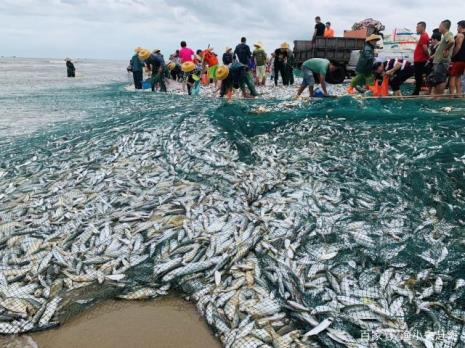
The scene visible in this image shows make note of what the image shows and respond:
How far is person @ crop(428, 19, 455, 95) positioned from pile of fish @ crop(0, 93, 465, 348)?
3.25 m

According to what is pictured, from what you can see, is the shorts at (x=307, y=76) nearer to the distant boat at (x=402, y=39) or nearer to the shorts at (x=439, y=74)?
the shorts at (x=439, y=74)

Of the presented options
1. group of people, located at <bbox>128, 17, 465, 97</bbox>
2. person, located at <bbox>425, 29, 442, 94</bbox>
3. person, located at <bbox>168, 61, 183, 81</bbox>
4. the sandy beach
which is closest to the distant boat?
group of people, located at <bbox>128, 17, 465, 97</bbox>

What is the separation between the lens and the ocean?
12.6 ft

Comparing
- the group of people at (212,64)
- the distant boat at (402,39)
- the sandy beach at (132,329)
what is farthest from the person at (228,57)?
the sandy beach at (132,329)

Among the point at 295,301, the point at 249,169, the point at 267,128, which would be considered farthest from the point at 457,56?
the point at 295,301

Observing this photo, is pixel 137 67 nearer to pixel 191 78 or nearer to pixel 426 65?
pixel 191 78

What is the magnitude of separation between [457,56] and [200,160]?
7.66 m

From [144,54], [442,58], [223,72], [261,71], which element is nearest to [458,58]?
[442,58]

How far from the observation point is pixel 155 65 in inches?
689

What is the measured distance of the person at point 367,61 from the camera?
11.1 metres

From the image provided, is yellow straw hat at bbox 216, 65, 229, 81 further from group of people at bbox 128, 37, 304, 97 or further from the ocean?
the ocean

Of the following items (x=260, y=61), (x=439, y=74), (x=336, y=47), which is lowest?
(x=439, y=74)

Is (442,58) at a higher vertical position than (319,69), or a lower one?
higher

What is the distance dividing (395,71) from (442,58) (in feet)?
5.86
